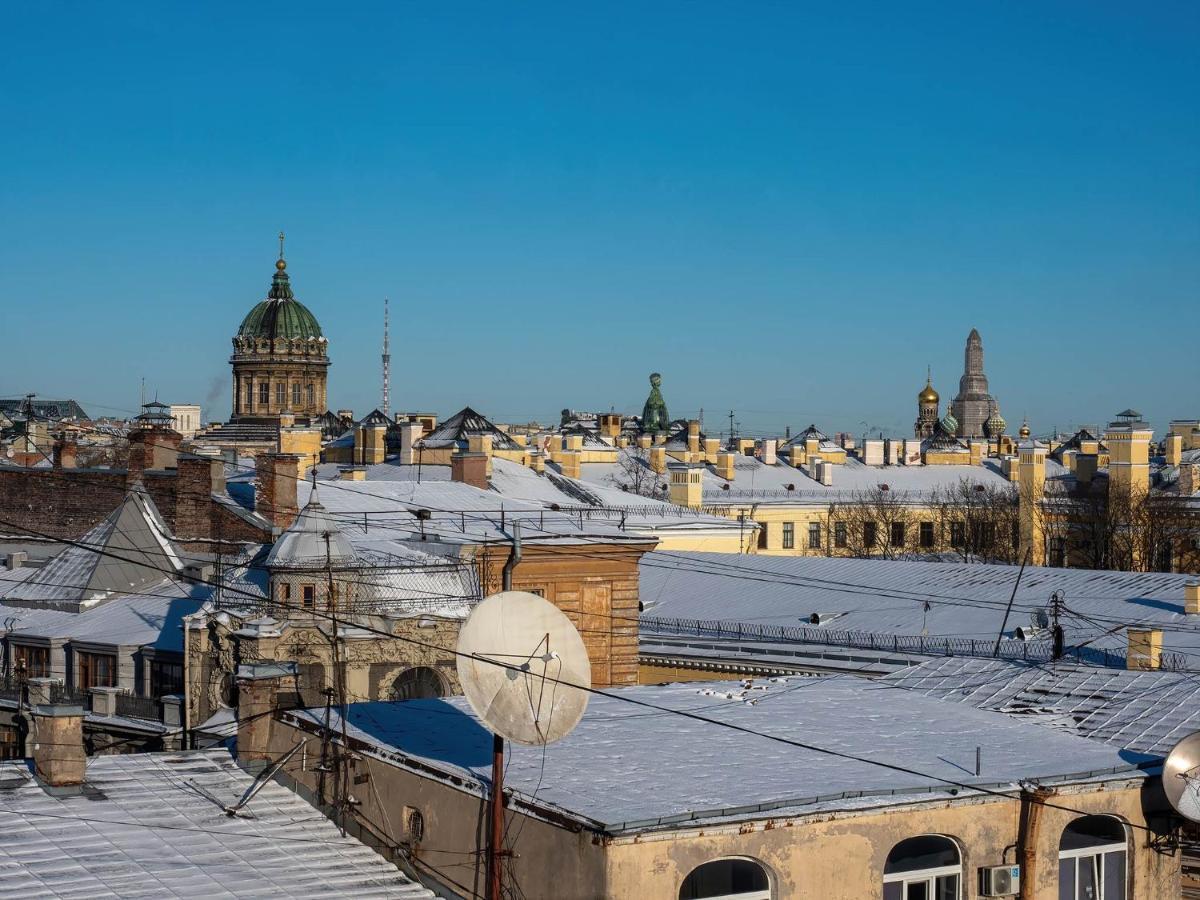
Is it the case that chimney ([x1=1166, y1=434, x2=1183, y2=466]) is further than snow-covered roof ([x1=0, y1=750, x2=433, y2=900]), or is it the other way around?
chimney ([x1=1166, y1=434, x2=1183, y2=466])

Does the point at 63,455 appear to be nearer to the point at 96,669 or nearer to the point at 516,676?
the point at 96,669

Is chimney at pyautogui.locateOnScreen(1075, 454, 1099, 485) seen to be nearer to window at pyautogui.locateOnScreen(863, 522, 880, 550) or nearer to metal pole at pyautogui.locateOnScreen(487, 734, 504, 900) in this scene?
window at pyautogui.locateOnScreen(863, 522, 880, 550)

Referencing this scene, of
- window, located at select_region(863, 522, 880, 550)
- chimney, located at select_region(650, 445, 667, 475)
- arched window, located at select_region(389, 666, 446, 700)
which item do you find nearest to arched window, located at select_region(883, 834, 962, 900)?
arched window, located at select_region(389, 666, 446, 700)

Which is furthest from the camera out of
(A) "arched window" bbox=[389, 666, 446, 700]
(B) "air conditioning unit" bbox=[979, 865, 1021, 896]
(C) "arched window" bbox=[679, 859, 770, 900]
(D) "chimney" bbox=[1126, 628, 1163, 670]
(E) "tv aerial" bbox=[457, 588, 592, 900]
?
(A) "arched window" bbox=[389, 666, 446, 700]

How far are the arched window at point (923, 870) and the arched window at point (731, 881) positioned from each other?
3.56 ft

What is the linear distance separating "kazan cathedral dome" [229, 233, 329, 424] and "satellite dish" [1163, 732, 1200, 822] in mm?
112854

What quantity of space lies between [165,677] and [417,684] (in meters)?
3.95

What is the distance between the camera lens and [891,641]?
30.3 metres

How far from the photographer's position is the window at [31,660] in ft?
92.1

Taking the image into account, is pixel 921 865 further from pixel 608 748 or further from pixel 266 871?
pixel 266 871

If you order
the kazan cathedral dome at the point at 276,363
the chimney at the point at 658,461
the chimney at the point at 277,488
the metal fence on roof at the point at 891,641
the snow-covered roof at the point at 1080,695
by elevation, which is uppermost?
the kazan cathedral dome at the point at 276,363

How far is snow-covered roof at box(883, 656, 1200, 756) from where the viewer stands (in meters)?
16.1

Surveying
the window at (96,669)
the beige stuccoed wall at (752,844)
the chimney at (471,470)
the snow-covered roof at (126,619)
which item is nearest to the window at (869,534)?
the chimney at (471,470)

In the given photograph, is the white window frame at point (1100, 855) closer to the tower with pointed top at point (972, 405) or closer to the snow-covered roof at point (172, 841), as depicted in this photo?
the snow-covered roof at point (172, 841)
